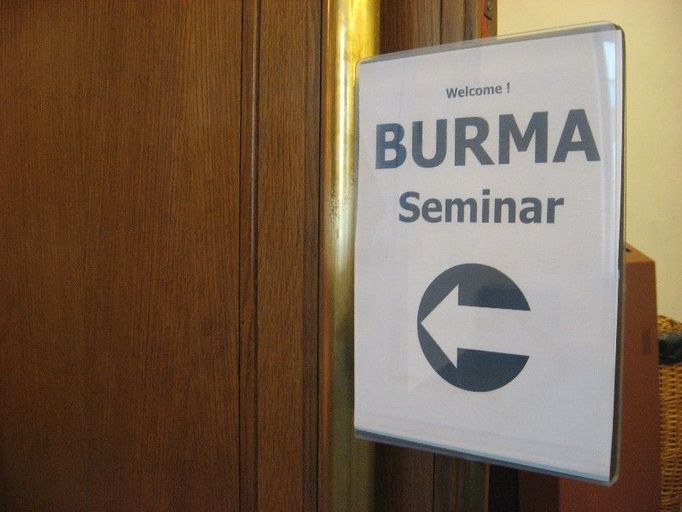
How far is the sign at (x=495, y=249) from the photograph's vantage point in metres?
0.47

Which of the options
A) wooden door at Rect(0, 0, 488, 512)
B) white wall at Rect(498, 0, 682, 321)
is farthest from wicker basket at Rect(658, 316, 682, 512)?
wooden door at Rect(0, 0, 488, 512)

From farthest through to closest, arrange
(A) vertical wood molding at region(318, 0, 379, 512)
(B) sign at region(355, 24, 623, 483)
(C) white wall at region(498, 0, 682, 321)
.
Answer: (C) white wall at region(498, 0, 682, 321) → (A) vertical wood molding at region(318, 0, 379, 512) → (B) sign at region(355, 24, 623, 483)

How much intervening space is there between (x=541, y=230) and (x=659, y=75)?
6.20 ft

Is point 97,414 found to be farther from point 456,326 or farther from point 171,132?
point 456,326

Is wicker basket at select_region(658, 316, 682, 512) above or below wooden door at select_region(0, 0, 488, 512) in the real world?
below

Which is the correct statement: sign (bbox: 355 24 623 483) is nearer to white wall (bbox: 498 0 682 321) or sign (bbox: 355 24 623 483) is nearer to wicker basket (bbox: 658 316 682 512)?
wicker basket (bbox: 658 316 682 512)

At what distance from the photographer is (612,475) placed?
0.47m

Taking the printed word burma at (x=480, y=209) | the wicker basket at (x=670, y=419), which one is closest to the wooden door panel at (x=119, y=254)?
the printed word burma at (x=480, y=209)

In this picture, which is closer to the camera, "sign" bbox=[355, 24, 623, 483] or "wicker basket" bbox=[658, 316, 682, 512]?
"sign" bbox=[355, 24, 623, 483]

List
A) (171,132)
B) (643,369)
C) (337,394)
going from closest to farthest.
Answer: (337,394) < (171,132) < (643,369)

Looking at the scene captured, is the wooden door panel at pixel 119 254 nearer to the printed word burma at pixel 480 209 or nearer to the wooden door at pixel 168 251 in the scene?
the wooden door at pixel 168 251

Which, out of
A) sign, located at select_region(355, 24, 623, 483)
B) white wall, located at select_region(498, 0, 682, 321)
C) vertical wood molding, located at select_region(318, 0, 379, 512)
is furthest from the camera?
white wall, located at select_region(498, 0, 682, 321)

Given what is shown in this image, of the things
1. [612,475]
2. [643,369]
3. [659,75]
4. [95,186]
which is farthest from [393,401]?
[659,75]

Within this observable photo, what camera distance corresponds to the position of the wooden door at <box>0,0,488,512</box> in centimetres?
68
